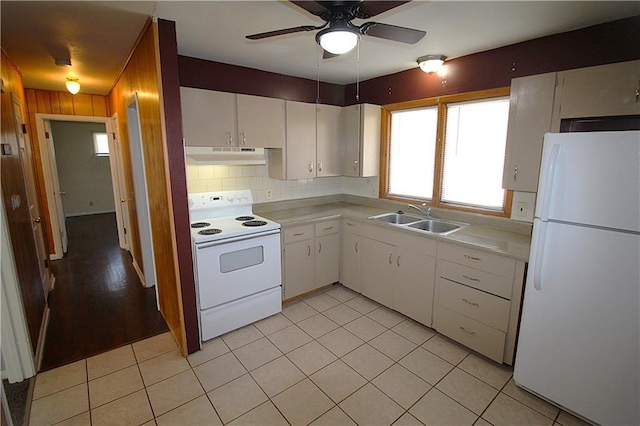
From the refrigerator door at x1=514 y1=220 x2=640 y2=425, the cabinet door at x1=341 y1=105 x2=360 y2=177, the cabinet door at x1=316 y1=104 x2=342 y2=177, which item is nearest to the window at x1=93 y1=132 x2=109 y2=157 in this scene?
the cabinet door at x1=316 y1=104 x2=342 y2=177

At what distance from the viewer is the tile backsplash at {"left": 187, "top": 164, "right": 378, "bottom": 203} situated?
3023mm

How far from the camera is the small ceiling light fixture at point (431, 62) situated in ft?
8.95

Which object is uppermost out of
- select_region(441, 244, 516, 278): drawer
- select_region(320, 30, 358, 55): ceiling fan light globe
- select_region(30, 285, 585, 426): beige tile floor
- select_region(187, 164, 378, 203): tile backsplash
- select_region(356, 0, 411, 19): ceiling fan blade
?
select_region(356, 0, 411, 19): ceiling fan blade

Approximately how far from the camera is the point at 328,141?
11.6 ft

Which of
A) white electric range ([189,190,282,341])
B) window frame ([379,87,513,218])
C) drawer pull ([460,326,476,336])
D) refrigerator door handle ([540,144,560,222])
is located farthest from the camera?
window frame ([379,87,513,218])

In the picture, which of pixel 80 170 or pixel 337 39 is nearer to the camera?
pixel 337 39

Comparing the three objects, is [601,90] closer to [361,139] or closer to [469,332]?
[469,332]

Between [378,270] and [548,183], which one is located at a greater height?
[548,183]

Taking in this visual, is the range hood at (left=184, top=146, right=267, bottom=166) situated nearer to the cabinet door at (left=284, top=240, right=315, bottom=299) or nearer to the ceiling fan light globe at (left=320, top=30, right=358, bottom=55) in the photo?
the cabinet door at (left=284, top=240, right=315, bottom=299)

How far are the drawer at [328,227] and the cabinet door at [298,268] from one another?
0.48 feet

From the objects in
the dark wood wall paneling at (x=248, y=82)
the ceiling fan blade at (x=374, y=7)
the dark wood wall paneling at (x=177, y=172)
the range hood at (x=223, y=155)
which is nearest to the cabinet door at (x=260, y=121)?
the range hood at (x=223, y=155)

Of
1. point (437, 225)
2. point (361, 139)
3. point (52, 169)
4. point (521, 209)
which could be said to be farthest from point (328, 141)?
point (52, 169)

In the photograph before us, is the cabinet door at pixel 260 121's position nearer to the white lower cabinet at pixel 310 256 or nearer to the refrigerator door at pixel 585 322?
the white lower cabinet at pixel 310 256

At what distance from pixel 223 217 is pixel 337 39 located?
2136mm
